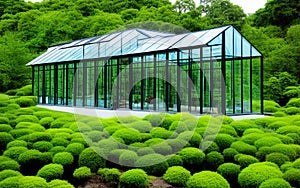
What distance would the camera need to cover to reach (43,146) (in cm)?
1144

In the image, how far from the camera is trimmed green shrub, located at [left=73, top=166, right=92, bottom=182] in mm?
9852

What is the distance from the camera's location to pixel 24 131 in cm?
1284

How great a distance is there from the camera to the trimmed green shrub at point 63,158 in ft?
34.3

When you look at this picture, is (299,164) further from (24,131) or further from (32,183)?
(24,131)

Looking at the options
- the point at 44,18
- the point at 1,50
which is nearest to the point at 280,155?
the point at 1,50

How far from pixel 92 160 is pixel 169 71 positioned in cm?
Answer: 983

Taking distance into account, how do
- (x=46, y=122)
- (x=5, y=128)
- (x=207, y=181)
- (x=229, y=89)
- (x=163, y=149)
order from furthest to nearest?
(x=229, y=89), (x=46, y=122), (x=5, y=128), (x=163, y=149), (x=207, y=181)

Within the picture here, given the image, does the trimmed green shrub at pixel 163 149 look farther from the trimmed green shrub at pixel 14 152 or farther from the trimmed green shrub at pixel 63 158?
the trimmed green shrub at pixel 14 152

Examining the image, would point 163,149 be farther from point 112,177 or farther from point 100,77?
point 100,77

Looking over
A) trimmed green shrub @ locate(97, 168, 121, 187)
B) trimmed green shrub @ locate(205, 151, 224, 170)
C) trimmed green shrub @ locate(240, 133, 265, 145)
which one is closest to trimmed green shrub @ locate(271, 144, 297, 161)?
trimmed green shrub @ locate(240, 133, 265, 145)

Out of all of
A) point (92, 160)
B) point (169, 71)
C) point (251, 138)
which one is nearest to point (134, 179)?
point (92, 160)

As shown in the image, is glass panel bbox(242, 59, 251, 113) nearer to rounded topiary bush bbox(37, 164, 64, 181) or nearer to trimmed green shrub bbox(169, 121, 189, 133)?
trimmed green shrub bbox(169, 121, 189, 133)

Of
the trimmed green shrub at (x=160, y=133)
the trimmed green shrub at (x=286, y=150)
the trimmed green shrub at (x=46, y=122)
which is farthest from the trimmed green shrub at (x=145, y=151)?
the trimmed green shrub at (x=46, y=122)

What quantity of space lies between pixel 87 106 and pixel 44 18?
26568 mm
